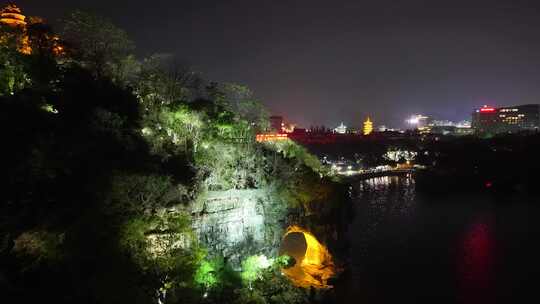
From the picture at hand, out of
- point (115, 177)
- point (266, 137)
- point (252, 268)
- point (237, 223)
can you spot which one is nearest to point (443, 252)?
point (266, 137)

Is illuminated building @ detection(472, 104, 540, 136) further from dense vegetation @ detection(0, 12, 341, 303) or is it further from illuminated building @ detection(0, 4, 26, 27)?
illuminated building @ detection(0, 4, 26, 27)

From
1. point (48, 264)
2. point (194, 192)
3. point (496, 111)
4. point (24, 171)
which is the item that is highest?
point (496, 111)

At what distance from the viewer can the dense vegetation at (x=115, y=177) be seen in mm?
12203

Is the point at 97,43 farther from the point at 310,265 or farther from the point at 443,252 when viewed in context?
the point at 443,252

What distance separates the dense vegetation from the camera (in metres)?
12.2

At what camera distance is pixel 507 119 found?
14788cm

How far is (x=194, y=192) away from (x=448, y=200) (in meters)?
42.0

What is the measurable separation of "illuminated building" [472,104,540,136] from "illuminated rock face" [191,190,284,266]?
440ft

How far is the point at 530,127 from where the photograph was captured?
141875mm

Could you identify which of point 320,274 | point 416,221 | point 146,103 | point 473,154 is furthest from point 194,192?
point 473,154

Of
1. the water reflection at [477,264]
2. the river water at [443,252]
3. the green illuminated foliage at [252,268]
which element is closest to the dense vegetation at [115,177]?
the green illuminated foliage at [252,268]

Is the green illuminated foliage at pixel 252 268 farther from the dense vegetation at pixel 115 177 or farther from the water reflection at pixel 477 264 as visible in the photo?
the water reflection at pixel 477 264

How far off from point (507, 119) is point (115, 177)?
16183cm

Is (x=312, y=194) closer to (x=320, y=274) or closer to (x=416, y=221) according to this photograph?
(x=320, y=274)
